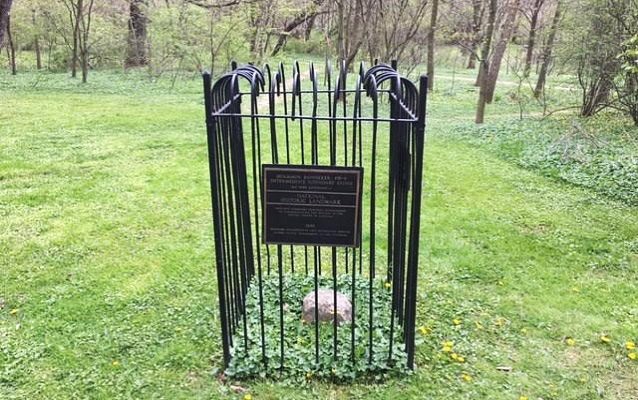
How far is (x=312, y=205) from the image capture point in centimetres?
250

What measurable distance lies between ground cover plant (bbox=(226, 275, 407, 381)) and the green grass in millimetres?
74

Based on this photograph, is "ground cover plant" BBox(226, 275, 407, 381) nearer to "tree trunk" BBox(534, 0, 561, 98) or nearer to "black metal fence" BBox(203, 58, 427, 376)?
"black metal fence" BBox(203, 58, 427, 376)

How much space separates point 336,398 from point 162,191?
12.9ft

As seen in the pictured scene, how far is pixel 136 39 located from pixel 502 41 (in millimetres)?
12852

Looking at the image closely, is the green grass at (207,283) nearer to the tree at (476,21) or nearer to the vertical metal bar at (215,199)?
the vertical metal bar at (215,199)

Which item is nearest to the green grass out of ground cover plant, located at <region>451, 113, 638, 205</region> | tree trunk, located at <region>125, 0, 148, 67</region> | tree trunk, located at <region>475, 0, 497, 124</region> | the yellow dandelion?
the yellow dandelion

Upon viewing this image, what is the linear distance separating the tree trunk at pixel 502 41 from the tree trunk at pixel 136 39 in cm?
1165

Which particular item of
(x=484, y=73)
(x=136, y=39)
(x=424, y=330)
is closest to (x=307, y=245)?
(x=424, y=330)

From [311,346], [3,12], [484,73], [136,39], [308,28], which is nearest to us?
[311,346]

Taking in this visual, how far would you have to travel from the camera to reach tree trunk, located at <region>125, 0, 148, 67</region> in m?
18.1

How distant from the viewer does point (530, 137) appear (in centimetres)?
836

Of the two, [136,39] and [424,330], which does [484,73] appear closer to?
[424,330]

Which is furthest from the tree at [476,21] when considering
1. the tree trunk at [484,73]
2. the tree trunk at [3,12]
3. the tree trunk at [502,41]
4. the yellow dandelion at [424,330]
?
the yellow dandelion at [424,330]

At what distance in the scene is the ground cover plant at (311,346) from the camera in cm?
275
